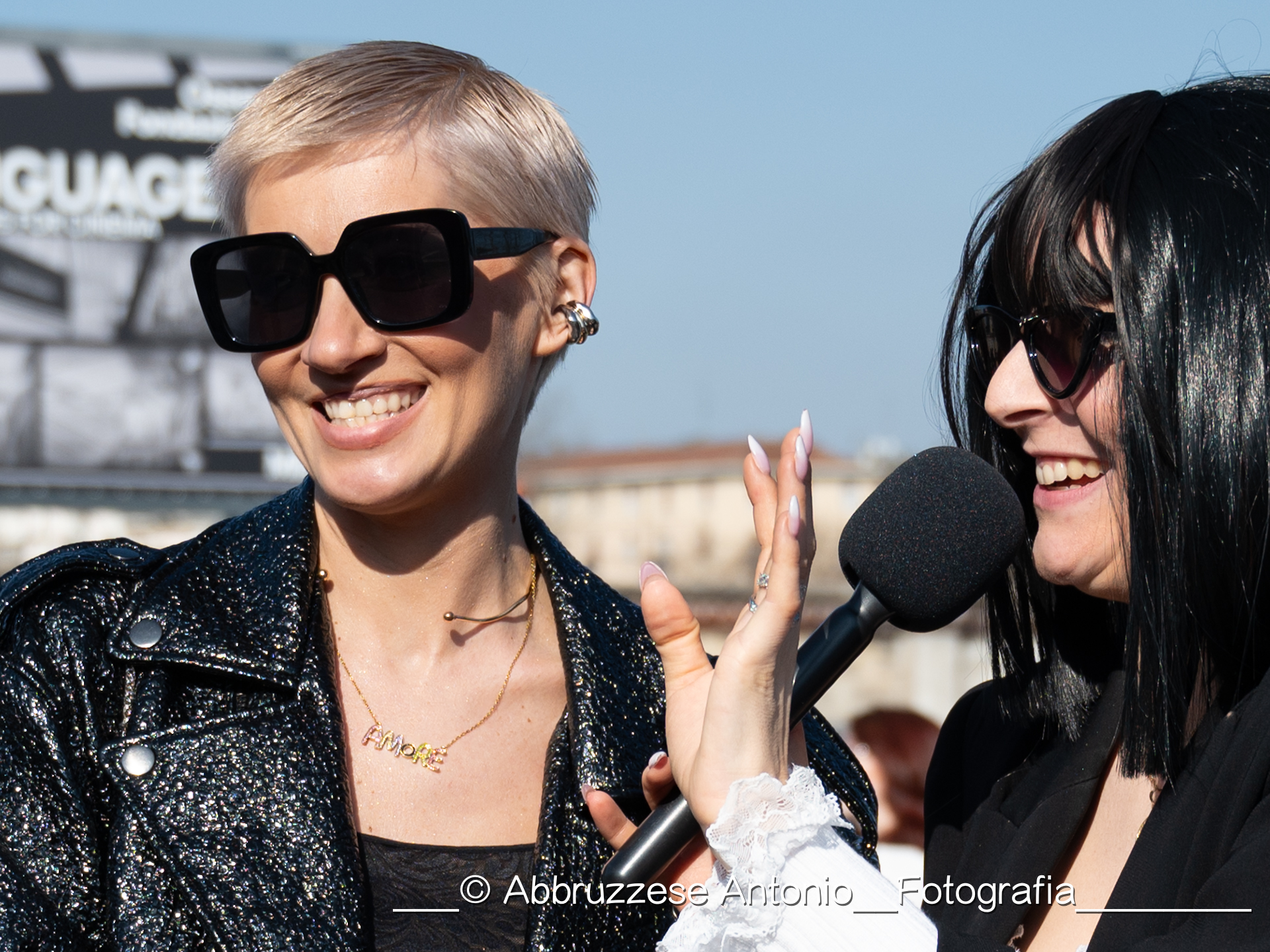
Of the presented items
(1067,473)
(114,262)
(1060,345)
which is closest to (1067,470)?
(1067,473)

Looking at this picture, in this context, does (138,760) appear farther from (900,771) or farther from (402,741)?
(900,771)

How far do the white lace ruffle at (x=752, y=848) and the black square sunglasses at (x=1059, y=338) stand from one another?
73 centimetres

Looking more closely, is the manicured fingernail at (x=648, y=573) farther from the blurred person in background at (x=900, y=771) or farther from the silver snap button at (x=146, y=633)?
the blurred person in background at (x=900, y=771)

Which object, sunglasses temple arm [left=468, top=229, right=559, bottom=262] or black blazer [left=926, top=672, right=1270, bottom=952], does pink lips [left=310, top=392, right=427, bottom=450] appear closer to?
sunglasses temple arm [left=468, top=229, right=559, bottom=262]

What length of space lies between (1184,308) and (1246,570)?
37 cm

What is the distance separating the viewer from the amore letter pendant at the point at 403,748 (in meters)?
2.35

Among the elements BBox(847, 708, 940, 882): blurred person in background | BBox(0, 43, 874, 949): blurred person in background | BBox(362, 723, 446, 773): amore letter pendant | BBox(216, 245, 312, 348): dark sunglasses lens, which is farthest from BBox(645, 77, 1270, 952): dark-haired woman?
BBox(847, 708, 940, 882): blurred person in background

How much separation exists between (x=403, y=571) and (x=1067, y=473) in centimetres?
110

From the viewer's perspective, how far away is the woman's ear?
8.43ft

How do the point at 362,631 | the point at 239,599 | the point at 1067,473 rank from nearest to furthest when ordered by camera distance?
the point at 1067,473 → the point at 239,599 → the point at 362,631

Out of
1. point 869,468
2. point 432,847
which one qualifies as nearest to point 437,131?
point 432,847

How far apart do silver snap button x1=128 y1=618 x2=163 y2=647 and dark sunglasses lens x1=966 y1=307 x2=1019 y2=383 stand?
55.1 inches

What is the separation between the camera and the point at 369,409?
7.61 feet

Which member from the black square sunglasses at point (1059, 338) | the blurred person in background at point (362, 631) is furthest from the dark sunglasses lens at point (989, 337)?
the blurred person in background at point (362, 631)
